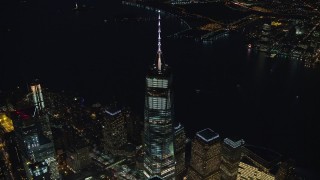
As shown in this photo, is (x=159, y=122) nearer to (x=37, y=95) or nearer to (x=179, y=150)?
(x=179, y=150)

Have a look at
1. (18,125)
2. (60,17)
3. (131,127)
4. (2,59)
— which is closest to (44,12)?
(60,17)

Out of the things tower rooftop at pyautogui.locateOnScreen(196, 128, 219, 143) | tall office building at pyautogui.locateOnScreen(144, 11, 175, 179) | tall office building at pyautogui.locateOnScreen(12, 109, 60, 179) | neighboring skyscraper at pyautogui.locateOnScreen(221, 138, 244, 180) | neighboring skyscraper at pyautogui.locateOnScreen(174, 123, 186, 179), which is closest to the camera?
tall office building at pyautogui.locateOnScreen(144, 11, 175, 179)

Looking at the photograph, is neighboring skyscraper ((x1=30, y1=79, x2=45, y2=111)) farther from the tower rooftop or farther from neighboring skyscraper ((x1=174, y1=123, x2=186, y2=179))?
the tower rooftop

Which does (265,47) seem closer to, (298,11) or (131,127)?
(298,11)

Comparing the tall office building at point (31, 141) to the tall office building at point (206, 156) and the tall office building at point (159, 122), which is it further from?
the tall office building at point (206, 156)

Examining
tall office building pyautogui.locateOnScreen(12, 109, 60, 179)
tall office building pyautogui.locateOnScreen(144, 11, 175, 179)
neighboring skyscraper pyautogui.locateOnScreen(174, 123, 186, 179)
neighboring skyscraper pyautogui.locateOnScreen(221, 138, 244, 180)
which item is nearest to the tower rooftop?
neighboring skyscraper pyautogui.locateOnScreen(221, 138, 244, 180)

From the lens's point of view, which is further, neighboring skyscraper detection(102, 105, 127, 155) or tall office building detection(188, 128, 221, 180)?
neighboring skyscraper detection(102, 105, 127, 155)

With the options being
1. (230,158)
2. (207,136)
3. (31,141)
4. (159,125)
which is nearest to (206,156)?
(207,136)
